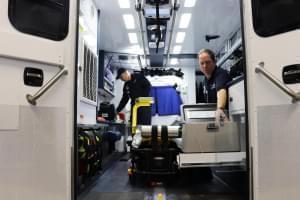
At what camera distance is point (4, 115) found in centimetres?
145

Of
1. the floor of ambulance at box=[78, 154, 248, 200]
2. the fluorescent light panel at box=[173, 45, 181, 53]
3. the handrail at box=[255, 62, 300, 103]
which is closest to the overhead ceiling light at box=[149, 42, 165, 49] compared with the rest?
the fluorescent light panel at box=[173, 45, 181, 53]

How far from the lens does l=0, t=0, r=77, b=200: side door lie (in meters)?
1.46

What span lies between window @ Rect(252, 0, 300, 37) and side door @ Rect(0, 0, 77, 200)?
1.13 metres

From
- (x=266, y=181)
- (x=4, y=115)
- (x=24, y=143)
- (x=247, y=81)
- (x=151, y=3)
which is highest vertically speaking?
(x=151, y=3)

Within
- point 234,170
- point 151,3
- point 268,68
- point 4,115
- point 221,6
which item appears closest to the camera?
point 4,115

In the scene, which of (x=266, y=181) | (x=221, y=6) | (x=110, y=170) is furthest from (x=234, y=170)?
(x=221, y=6)

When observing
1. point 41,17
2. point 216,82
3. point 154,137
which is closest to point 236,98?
point 216,82

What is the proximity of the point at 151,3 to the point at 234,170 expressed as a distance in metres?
2.85

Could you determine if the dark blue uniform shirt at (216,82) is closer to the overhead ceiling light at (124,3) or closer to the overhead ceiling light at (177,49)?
the overhead ceiling light at (124,3)

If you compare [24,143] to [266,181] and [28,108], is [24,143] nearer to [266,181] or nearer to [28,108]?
[28,108]

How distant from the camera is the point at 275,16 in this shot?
5.23 feet

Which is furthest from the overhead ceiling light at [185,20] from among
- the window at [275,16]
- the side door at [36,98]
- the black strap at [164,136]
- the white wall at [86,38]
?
the side door at [36,98]

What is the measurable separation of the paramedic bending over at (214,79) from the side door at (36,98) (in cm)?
183

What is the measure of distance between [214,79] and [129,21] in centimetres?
306
